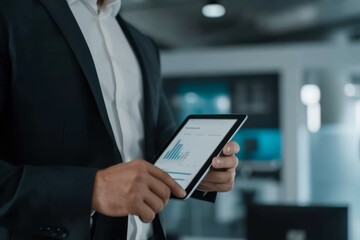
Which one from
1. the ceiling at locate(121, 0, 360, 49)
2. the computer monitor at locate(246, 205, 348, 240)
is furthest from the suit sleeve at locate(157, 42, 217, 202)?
the ceiling at locate(121, 0, 360, 49)

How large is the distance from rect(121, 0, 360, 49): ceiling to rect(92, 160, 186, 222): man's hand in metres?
4.05

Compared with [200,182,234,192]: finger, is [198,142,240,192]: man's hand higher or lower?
higher

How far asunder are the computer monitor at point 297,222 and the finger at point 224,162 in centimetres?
82

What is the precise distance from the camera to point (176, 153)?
0.94 metres

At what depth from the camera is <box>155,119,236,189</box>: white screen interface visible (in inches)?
34.4

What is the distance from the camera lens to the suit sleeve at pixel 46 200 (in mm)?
739

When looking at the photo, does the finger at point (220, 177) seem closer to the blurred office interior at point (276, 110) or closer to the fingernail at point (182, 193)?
the fingernail at point (182, 193)

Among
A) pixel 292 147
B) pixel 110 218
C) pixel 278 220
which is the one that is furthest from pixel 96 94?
pixel 292 147

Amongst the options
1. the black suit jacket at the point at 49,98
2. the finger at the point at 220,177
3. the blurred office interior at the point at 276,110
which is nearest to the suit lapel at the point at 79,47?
the black suit jacket at the point at 49,98

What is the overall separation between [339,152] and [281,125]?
0.59m

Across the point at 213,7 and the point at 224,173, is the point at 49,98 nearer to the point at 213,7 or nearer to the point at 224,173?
the point at 224,173

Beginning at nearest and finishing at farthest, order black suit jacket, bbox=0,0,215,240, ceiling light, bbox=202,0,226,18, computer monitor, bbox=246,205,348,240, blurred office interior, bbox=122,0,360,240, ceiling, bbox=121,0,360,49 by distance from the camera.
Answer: black suit jacket, bbox=0,0,215,240 → computer monitor, bbox=246,205,348,240 → ceiling light, bbox=202,0,226,18 → blurred office interior, bbox=122,0,360,240 → ceiling, bbox=121,0,360,49

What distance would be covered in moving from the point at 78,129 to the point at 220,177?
1.07 ft

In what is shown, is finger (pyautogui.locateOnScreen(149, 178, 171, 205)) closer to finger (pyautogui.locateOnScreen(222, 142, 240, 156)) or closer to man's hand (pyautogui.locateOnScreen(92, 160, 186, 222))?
man's hand (pyautogui.locateOnScreen(92, 160, 186, 222))
